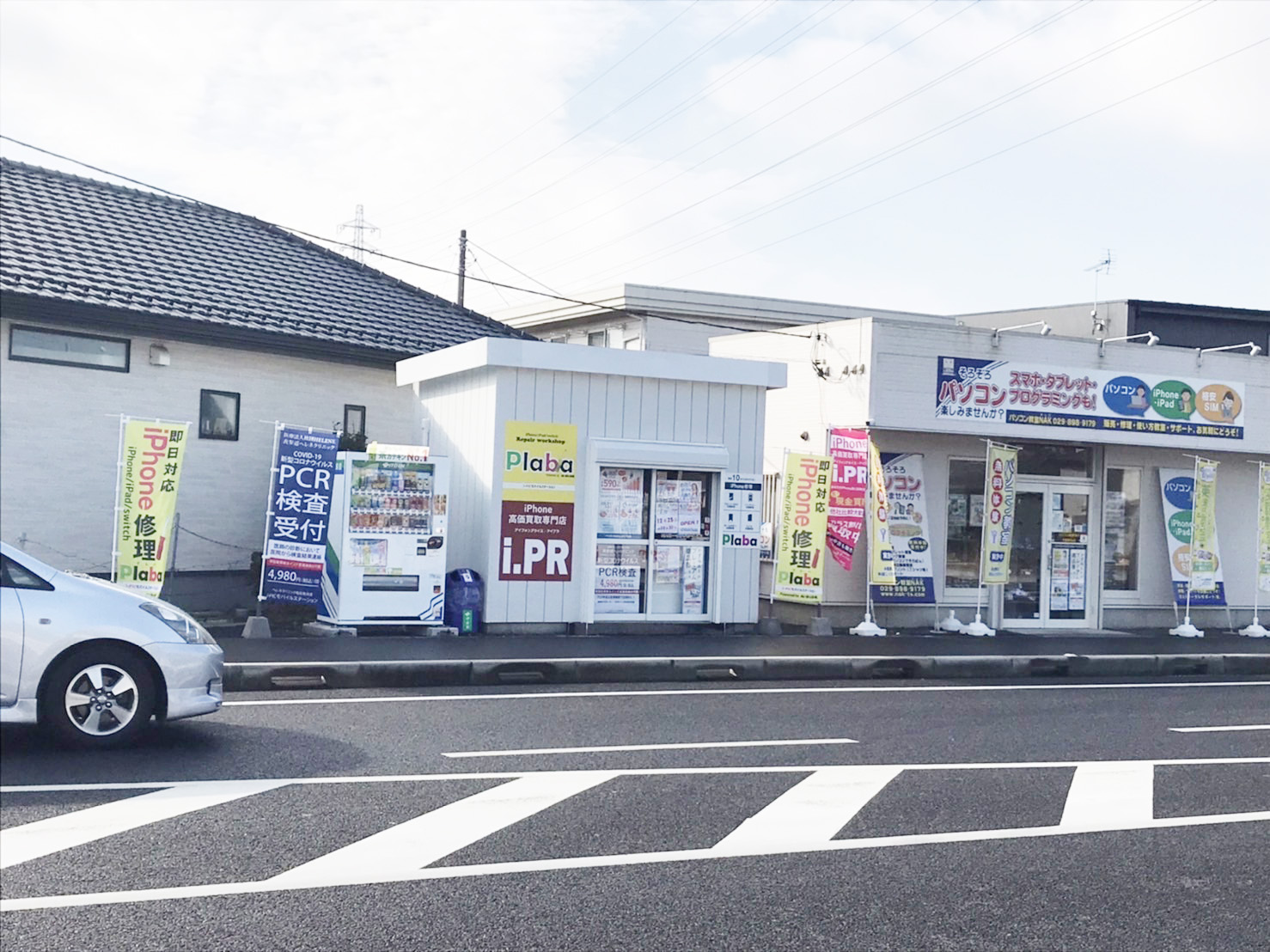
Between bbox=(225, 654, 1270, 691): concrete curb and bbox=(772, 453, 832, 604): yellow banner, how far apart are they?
2873 mm

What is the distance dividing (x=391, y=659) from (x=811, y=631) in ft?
22.5

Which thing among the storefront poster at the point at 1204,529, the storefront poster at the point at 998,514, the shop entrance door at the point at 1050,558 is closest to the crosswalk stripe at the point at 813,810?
the storefront poster at the point at 998,514

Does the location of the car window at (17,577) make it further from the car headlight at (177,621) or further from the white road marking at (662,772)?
the white road marking at (662,772)

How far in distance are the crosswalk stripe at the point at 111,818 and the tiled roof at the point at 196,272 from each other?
10.5 meters

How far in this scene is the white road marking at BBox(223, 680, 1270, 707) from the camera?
10922 mm

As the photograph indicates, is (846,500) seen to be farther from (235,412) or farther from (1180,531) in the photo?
→ (235,412)

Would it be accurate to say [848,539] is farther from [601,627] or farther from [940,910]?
[940,910]

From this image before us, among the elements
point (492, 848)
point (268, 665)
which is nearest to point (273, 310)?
point (268, 665)

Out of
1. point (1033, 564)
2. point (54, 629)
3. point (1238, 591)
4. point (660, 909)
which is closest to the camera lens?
point (660, 909)

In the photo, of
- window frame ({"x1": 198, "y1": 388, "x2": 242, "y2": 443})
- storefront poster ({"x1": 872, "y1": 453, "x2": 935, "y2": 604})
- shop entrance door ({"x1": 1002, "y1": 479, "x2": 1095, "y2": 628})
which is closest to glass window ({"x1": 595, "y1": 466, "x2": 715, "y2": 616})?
storefront poster ({"x1": 872, "y1": 453, "x2": 935, "y2": 604})

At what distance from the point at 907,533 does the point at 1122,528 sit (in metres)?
4.40

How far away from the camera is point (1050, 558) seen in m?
20.1

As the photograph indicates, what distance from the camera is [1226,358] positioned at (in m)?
20.8

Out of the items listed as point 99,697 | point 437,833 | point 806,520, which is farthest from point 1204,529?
point 99,697
